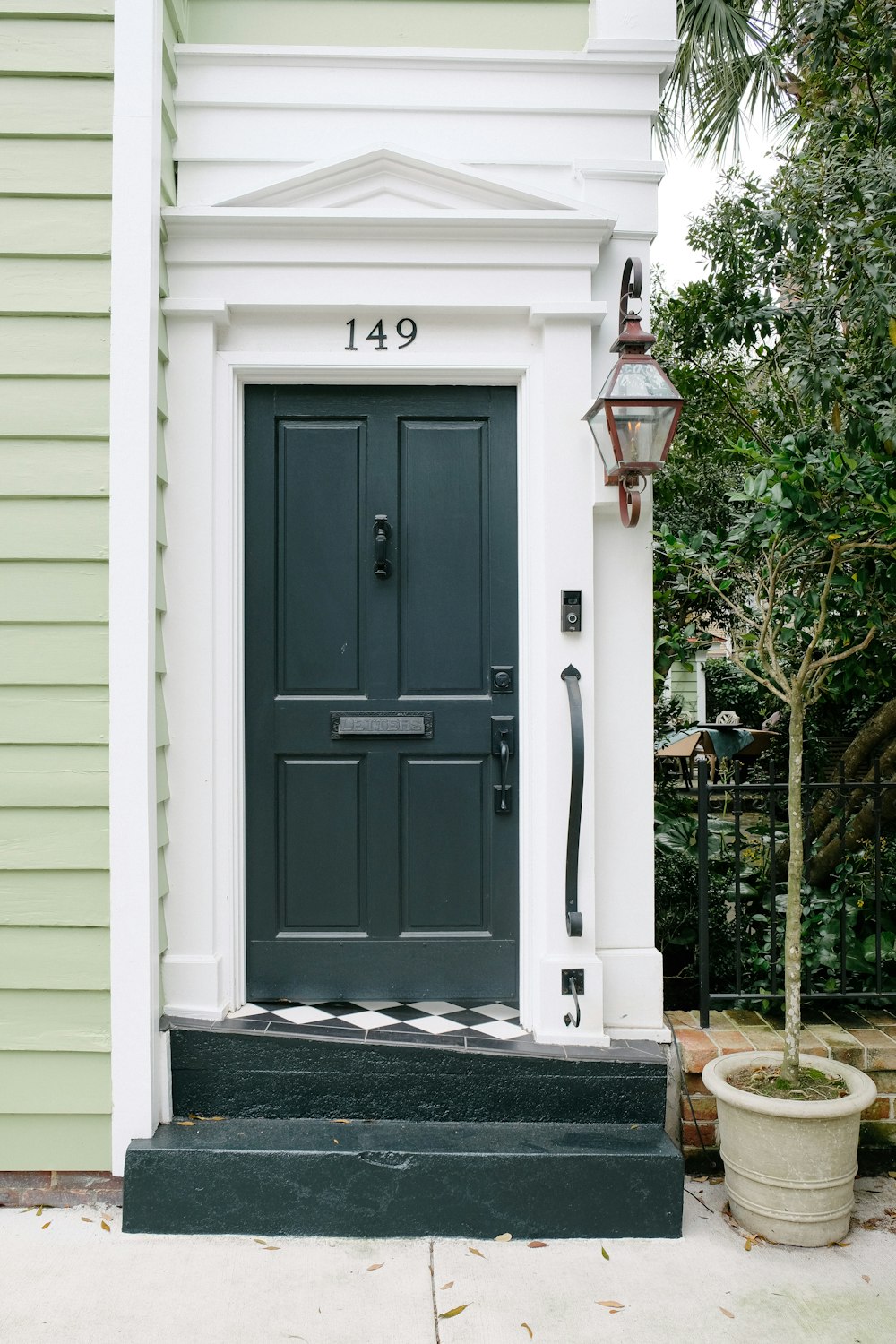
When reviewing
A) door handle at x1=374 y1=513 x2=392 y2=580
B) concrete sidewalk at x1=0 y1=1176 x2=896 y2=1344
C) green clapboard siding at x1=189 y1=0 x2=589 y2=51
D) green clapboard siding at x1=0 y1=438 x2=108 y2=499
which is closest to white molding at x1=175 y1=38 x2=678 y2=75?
green clapboard siding at x1=189 y1=0 x2=589 y2=51

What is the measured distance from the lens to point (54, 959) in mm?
2938

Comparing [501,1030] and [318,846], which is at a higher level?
[318,846]

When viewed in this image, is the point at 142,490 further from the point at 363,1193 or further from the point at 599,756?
the point at 363,1193

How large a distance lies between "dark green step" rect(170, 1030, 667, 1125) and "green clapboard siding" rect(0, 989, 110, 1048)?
9.0 inches

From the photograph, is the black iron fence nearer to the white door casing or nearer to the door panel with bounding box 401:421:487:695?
the white door casing

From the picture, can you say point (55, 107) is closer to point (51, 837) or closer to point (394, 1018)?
point (51, 837)

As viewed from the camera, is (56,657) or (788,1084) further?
(56,657)

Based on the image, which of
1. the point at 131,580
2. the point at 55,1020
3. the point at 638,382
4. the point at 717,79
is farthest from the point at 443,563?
the point at 717,79

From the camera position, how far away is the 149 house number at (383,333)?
3221 millimetres

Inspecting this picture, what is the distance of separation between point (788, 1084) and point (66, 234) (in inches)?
127

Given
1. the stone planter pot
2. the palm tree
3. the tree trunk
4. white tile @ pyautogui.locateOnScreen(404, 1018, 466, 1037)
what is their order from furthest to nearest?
the palm tree
white tile @ pyautogui.locateOnScreen(404, 1018, 466, 1037)
the tree trunk
the stone planter pot

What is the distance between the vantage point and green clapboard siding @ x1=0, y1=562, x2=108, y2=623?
293 cm

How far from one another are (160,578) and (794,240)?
2.76 m

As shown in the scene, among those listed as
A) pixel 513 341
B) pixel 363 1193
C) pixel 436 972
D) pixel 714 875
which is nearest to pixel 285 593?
pixel 513 341
